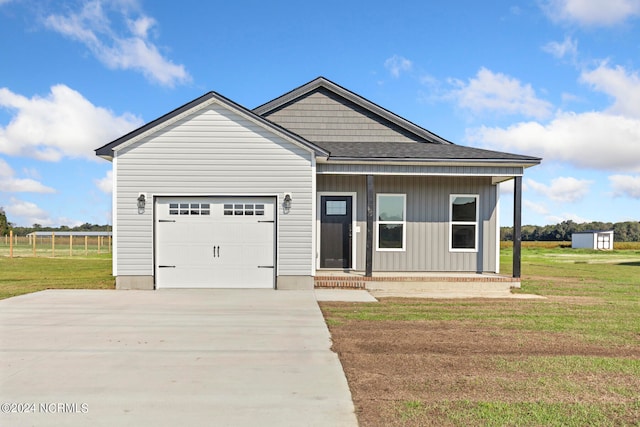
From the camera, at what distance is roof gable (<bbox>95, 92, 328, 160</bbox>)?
34.9ft

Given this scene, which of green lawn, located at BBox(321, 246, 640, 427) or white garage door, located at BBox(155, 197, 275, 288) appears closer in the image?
green lawn, located at BBox(321, 246, 640, 427)

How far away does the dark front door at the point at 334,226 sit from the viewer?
12758 mm

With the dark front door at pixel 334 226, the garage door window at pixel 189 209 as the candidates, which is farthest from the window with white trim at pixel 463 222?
the garage door window at pixel 189 209

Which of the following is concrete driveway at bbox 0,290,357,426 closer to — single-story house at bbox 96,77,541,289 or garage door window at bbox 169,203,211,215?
single-story house at bbox 96,77,541,289

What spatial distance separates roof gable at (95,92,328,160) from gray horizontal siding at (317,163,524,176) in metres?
0.78

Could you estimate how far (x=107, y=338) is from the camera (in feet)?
20.7

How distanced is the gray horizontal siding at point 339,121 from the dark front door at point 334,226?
237 centimetres

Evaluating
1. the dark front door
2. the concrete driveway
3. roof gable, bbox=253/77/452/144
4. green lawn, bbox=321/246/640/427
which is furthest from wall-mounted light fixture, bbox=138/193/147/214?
green lawn, bbox=321/246/640/427

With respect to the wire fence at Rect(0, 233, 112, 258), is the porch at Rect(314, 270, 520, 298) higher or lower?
higher

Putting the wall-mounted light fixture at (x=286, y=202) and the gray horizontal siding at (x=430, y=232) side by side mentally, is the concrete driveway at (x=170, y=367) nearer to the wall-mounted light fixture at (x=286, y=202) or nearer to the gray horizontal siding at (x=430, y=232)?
the wall-mounted light fixture at (x=286, y=202)

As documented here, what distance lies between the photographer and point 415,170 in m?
11.6

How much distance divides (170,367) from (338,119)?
1053cm

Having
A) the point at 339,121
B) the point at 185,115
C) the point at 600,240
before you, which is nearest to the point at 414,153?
the point at 339,121

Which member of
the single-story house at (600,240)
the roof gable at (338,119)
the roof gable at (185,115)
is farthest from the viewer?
the single-story house at (600,240)
